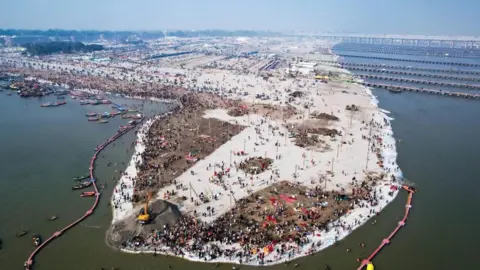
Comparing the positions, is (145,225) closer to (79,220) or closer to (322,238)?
(79,220)

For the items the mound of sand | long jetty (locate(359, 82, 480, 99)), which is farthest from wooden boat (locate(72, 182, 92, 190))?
long jetty (locate(359, 82, 480, 99))

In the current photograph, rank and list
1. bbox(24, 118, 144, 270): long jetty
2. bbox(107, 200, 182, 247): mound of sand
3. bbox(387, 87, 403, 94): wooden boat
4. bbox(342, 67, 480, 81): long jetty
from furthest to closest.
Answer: bbox(342, 67, 480, 81): long jetty
bbox(387, 87, 403, 94): wooden boat
bbox(107, 200, 182, 247): mound of sand
bbox(24, 118, 144, 270): long jetty

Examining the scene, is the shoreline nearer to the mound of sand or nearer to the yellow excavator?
the mound of sand

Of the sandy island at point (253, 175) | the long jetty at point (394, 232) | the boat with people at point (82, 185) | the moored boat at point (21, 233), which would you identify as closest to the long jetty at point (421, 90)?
the sandy island at point (253, 175)

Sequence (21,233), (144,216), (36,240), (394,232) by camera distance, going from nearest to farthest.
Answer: (36,240)
(144,216)
(21,233)
(394,232)

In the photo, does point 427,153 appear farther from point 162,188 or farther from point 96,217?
point 96,217

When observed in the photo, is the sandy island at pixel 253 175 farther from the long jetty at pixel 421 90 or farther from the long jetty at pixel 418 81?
the long jetty at pixel 418 81

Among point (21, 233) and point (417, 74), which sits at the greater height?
point (417, 74)

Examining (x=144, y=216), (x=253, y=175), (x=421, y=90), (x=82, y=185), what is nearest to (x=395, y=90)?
(x=421, y=90)
